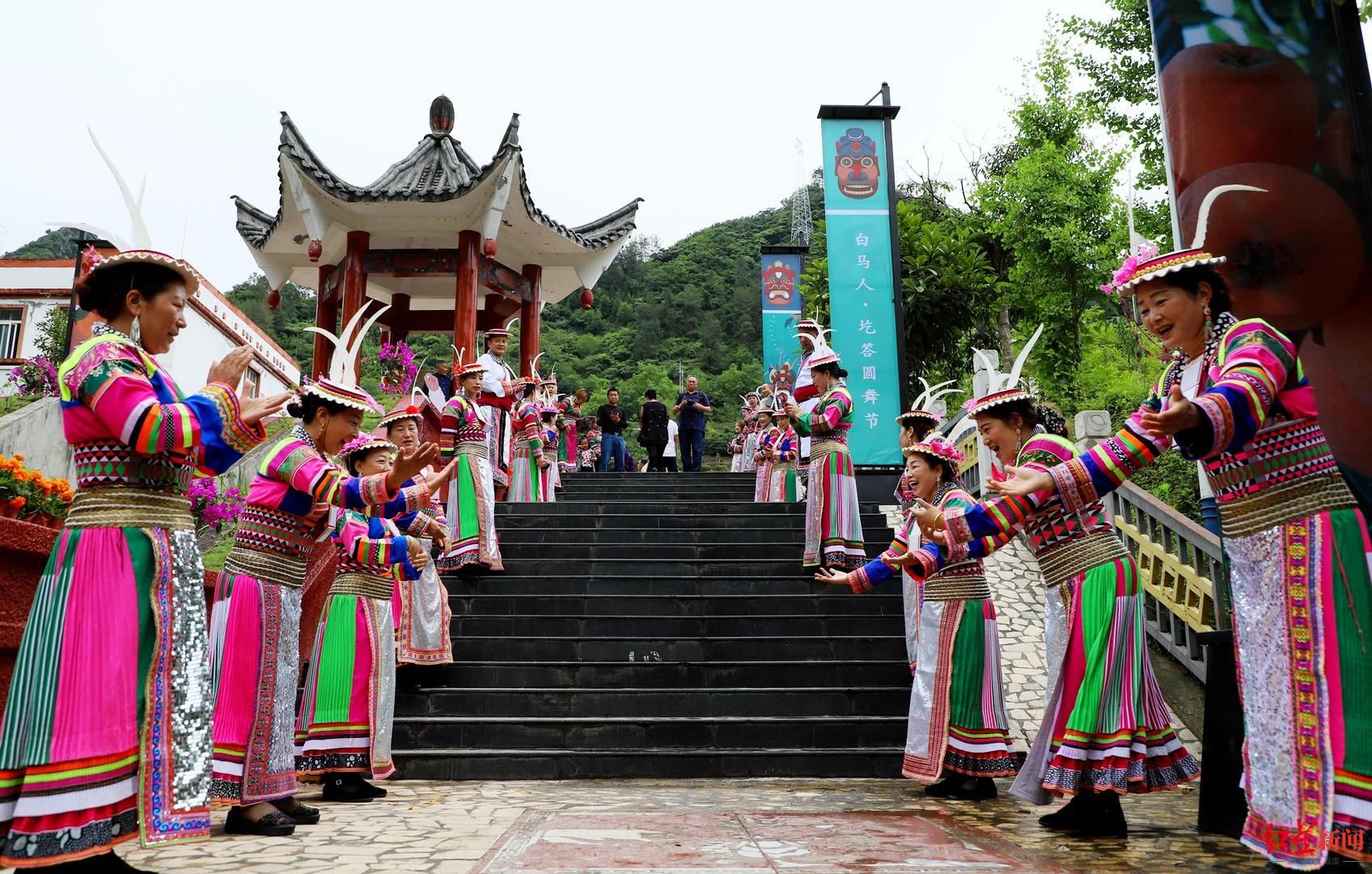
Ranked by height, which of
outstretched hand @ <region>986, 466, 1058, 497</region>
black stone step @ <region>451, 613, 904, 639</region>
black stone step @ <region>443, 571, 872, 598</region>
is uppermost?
outstretched hand @ <region>986, 466, 1058, 497</region>

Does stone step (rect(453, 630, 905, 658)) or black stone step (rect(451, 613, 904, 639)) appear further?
black stone step (rect(451, 613, 904, 639))

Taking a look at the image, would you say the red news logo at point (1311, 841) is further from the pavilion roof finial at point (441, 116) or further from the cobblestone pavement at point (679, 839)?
the pavilion roof finial at point (441, 116)

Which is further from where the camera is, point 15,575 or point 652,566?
point 652,566

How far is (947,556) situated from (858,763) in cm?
208

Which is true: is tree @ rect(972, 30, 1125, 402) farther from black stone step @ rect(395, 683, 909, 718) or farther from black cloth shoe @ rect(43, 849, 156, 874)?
black cloth shoe @ rect(43, 849, 156, 874)

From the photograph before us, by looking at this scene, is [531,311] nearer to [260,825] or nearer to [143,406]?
[260,825]

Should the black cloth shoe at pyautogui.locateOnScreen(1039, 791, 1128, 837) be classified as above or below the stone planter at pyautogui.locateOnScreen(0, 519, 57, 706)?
below

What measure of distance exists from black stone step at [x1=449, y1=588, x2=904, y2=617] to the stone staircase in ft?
0.04

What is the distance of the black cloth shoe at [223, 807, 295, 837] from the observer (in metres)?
3.48

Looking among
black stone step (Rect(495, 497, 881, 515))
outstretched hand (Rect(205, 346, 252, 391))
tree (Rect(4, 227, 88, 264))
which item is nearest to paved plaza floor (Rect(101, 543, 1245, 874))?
outstretched hand (Rect(205, 346, 252, 391))

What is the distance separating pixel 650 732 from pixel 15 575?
332 cm

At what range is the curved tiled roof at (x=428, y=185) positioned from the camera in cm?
1070

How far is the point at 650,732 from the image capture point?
227 inches

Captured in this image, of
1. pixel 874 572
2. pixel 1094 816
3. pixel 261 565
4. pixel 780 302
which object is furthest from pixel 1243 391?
pixel 780 302
